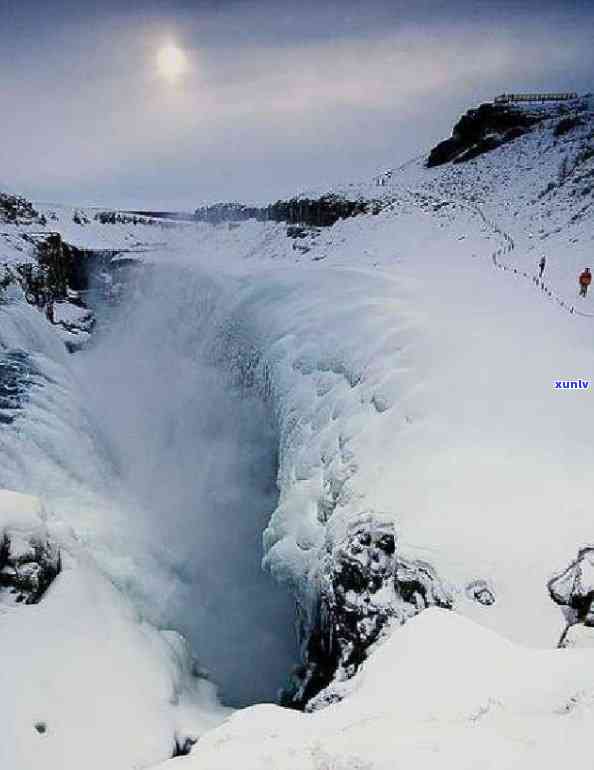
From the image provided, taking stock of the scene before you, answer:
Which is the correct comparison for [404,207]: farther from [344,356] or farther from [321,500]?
[321,500]

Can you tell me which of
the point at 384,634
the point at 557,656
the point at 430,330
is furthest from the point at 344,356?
the point at 557,656

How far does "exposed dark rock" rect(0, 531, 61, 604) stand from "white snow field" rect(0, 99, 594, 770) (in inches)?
9.6

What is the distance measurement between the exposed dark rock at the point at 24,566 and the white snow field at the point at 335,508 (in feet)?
0.80

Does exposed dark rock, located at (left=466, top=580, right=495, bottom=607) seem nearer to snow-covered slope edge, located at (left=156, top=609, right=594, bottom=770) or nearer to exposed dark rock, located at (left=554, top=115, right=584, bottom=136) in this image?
snow-covered slope edge, located at (left=156, top=609, right=594, bottom=770)

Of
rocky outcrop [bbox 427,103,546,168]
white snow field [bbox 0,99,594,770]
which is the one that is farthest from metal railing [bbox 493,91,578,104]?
white snow field [bbox 0,99,594,770]

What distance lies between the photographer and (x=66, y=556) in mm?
10906

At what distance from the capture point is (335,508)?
33.1 ft

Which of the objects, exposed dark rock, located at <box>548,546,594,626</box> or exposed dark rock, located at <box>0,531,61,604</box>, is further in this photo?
exposed dark rock, located at <box>0,531,61,604</box>

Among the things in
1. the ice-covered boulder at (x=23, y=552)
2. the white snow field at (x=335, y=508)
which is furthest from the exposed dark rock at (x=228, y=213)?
the ice-covered boulder at (x=23, y=552)

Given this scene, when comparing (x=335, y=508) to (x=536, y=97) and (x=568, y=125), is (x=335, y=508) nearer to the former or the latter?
(x=568, y=125)

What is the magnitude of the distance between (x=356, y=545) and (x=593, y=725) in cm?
470

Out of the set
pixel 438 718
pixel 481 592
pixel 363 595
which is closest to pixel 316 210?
pixel 363 595

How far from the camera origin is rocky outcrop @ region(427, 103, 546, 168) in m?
54.6

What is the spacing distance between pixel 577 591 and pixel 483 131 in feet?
207
